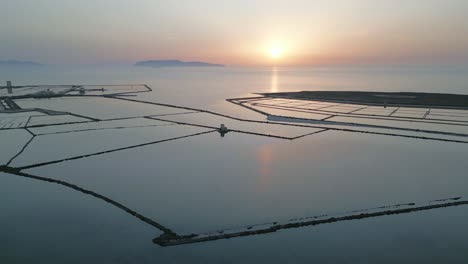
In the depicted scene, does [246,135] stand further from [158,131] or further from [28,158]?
[28,158]

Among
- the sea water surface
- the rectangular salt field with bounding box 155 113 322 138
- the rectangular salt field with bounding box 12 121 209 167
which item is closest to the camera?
the sea water surface

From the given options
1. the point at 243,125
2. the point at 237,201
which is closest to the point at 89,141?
the point at 243,125

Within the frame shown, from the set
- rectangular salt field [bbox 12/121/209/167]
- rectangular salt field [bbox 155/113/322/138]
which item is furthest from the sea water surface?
rectangular salt field [bbox 155/113/322/138]

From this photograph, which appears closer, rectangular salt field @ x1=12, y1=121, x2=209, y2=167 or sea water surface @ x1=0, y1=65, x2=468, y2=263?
sea water surface @ x1=0, y1=65, x2=468, y2=263

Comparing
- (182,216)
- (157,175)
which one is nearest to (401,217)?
(182,216)

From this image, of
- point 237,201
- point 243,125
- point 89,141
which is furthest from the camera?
point 243,125

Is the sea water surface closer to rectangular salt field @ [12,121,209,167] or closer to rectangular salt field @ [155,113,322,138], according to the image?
rectangular salt field @ [12,121,209,167]

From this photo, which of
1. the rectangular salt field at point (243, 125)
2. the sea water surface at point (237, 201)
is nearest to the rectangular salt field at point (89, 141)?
the sea water surface at point (237, 201)

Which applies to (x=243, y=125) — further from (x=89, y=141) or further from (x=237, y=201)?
(x=237, y=201)

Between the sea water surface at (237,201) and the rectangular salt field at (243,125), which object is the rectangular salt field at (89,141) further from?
the rectangular salt field at (243,125)
